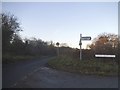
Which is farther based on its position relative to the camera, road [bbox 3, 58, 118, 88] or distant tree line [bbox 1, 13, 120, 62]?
distant tree line [bbox 1, 13, 120, 62]

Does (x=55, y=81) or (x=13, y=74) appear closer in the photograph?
(x=55, y=81)

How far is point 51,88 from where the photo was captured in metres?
10.7

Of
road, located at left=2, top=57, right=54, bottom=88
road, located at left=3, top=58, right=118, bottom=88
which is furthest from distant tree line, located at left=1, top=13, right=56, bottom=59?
road, located at left=3, top=58, right=118, bottom=88

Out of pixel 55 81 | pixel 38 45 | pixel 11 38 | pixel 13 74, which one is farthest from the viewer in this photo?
pixel 38 45

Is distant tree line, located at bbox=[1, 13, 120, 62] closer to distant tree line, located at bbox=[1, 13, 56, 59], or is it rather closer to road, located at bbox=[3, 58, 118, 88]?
distant tree line, located at bbox=[1, 13, 56, 59]

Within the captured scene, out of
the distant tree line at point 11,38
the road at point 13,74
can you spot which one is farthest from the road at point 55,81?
the distant tree line at point 11,38

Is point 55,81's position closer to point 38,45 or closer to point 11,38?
point 11,38

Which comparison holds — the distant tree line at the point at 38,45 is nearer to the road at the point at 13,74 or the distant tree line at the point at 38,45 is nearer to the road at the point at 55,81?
the road at the point at 13,74

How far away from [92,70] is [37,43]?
47.8 meters

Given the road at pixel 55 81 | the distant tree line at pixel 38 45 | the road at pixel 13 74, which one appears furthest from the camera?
the distant tree line at pixel 38 45

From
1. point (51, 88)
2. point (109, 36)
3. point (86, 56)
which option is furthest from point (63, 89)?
point (109, 36)

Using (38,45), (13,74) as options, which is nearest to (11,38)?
(13,74)

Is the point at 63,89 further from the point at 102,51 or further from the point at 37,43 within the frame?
the point at 37,43

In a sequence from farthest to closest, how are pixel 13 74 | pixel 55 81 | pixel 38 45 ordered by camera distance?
pixel 38 45, pixel 13 74, pixel 55 81
